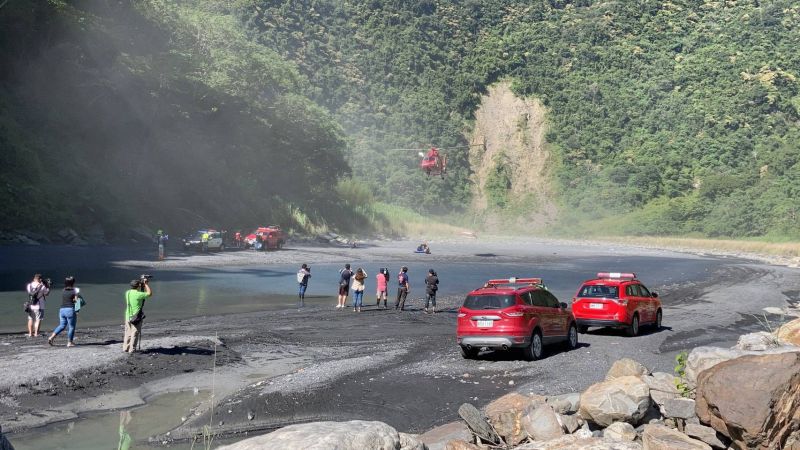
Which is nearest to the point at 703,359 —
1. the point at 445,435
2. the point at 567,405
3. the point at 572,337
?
the point at 567,405

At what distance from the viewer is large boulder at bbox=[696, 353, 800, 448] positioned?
27.6 feet

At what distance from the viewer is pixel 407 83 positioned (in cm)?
16700

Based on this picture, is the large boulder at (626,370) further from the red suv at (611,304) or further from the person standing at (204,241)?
the person standing at (204,241)

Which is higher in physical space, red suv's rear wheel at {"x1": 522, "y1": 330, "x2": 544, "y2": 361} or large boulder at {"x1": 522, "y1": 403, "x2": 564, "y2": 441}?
large boulder at {"x1": 522, "y1": 403, "x2": 564, "y2": 441}

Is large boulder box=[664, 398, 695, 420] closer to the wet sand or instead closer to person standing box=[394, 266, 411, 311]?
the wet sand

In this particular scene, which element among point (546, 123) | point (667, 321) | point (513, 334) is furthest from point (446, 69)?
point (513, 334)

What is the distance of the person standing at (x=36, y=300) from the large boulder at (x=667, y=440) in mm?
17477

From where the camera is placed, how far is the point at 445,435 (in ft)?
41.0

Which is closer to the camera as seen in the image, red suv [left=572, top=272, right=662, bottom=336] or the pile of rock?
the pile of rock

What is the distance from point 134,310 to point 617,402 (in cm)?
1265

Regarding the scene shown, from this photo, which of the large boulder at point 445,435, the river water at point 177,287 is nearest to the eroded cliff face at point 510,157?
the river water at point 177,287

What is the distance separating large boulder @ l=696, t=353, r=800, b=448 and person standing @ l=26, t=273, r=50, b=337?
18.4 metres

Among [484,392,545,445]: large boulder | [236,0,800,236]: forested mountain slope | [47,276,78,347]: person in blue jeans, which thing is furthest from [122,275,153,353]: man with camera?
[236,0,800,236]: forested mountain slope

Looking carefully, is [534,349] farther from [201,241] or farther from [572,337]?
[201,241]
